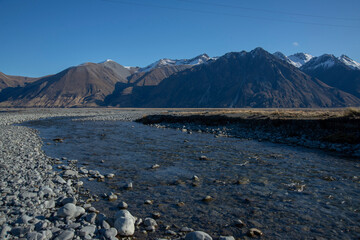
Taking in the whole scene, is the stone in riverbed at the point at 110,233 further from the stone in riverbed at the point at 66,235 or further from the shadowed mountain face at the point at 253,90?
the shadowed mountain face at the point at 253,90

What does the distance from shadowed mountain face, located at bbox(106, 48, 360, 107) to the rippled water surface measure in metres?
145

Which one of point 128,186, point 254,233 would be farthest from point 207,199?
point 128,186

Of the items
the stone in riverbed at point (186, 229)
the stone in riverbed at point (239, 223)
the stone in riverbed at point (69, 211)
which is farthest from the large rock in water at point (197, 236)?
the stone in riverbed at point (69, 211)

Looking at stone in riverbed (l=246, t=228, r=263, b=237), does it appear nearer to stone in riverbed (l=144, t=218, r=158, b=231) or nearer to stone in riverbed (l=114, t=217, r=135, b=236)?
stone in riverbed (l=144, t=218, r=158, b=231)

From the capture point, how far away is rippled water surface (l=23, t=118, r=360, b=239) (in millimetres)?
6203

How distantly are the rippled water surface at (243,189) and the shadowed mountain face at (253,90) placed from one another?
144951 millimetres

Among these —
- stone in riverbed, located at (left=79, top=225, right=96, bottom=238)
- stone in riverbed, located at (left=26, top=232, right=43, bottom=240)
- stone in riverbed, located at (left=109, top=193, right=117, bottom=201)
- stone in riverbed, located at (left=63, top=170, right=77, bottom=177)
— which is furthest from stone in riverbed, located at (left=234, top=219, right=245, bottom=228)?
stone in riverbed, located at (left=63, top=170, right=77, bottom=177)

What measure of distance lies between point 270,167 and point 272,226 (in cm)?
596

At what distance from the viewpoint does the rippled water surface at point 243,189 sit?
620 centimetres

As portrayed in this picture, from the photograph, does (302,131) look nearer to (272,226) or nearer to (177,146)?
(177,146)

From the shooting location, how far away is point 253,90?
164 metres

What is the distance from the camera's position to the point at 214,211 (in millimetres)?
6879

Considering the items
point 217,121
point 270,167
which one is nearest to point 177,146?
point 270,167

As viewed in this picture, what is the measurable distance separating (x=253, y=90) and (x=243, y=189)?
6461 inches
